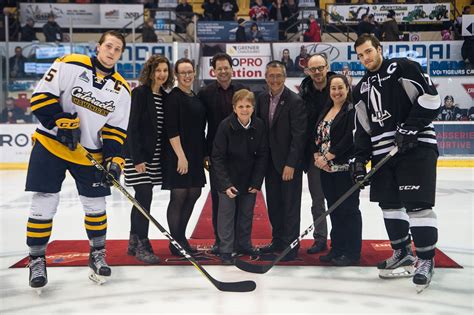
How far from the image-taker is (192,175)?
3412 mm

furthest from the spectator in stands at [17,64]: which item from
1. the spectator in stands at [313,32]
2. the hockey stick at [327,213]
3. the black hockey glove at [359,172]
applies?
the black hockey glove at [359,172]

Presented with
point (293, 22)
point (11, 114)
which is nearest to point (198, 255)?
point (11, 114)

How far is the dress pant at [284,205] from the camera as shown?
11.1 ft

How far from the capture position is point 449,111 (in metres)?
7.90

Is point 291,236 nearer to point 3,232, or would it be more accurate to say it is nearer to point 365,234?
point 365,234

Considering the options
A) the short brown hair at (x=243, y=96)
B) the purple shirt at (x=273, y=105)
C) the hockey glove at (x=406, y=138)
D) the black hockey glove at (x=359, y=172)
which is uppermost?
the short brown hair at (x=243, y=96)

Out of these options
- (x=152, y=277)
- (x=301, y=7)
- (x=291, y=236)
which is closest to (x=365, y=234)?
(x=291, y=236)

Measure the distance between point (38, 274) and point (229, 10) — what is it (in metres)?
9.55

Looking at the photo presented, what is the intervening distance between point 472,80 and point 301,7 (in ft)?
14.9

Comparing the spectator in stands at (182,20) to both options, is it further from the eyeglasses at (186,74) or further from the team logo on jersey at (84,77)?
the team logo on jersey at (84,77)

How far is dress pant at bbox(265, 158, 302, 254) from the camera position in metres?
3.39

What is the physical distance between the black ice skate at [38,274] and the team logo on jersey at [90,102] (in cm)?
76

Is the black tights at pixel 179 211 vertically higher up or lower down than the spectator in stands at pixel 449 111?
lower down

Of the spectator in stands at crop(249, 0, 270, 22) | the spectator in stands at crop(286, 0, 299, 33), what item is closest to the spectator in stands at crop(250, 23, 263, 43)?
the spectator in stands at crop(286, 0, 299, 33)
